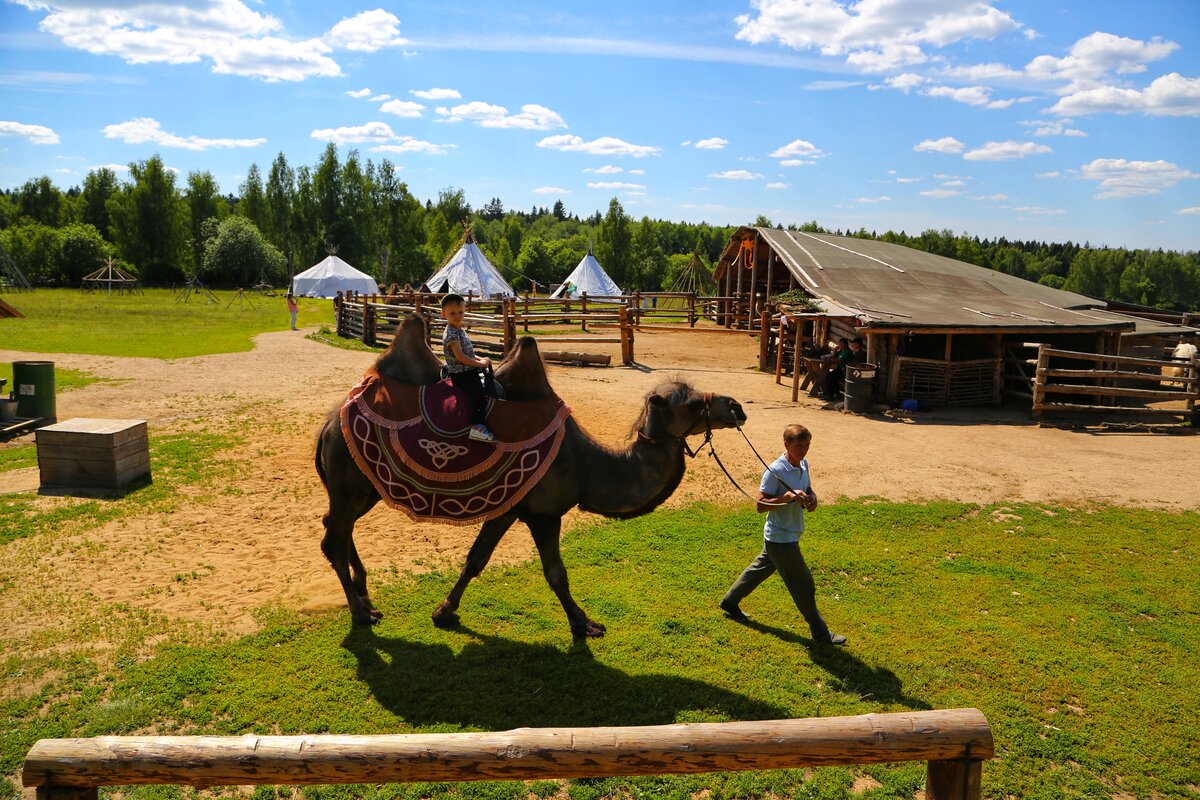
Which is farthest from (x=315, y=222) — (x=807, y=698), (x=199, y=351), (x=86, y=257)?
(x=807, y=698)

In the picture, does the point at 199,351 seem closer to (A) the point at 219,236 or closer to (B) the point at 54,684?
(B) the point at 54,684

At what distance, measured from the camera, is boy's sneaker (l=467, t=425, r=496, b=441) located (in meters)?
5.76

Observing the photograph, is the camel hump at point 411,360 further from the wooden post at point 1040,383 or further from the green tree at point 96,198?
the green tree at point 96,198

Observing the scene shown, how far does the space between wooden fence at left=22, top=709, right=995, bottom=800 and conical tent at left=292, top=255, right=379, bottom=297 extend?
48.1m

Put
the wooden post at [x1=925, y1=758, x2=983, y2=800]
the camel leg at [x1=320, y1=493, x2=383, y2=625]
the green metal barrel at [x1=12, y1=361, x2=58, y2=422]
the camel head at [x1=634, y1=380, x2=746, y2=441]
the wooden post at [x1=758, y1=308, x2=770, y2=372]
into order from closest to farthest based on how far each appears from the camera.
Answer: the wooden post at [x1=925, y1=758, x2=983, y2=800] → the camel head at [x1=634, y1=380, x2=746, y2=441] → the camel leg at [x1=320, y1=493, x2=383, y2=625] → the green metal barrel at [x1=12, y1=361, x2=58, y2=422] → the wooden post at [x1=758, y1=308, x2=770, y2=372]

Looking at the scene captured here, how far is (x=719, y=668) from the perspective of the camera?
5.67 metres

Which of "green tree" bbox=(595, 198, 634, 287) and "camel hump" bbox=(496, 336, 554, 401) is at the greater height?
"green tree" bbox=(595, 198, 634, 287)

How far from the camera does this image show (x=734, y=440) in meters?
13.5

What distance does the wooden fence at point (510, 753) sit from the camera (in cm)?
294

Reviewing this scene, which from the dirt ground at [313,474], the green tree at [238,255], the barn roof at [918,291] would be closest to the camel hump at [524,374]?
the dirt ground at [313,474]

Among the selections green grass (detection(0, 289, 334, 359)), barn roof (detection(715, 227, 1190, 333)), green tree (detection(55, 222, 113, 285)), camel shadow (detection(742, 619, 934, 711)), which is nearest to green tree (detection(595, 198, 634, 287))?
green grass (detection(0, 289, 334, 359))

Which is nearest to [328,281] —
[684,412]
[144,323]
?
[144,323]

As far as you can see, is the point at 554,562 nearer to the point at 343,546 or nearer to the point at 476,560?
the point at 476,560

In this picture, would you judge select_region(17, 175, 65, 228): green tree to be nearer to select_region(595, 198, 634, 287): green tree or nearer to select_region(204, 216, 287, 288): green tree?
select_region(204, 216, 287, 288): green tree
